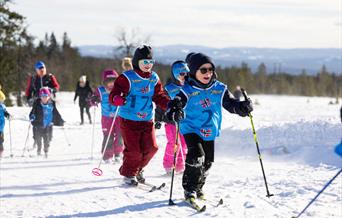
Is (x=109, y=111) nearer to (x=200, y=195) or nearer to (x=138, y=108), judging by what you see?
(x=138, y=108)

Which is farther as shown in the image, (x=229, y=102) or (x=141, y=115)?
(x=141, y=115)

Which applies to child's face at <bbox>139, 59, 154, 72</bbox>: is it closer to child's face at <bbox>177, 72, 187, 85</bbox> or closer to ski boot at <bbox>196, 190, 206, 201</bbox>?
child's face at <bbox>177, 72, 187, 85</bbox>

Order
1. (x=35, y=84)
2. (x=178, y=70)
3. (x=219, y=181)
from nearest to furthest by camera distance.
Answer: (x=219, y=181) < (x=178, y=70) < (x=35, y=84)

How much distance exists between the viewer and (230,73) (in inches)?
3799

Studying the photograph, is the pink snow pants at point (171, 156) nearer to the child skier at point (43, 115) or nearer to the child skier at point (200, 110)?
the child skier at point (200, 110)

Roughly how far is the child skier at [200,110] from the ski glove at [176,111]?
145mm

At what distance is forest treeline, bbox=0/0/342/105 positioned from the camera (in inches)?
1437

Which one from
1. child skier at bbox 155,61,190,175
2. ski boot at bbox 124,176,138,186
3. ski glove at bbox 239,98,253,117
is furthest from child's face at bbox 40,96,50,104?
ski glove at bbox 239,98,253,117

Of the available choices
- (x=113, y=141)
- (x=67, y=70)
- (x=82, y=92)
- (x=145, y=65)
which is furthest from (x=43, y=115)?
(x=67, y=70)

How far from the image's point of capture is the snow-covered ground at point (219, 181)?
19.5 feet

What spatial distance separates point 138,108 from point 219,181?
2.00m

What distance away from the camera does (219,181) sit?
801 cm

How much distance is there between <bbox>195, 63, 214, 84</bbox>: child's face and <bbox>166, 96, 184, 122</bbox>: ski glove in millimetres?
450

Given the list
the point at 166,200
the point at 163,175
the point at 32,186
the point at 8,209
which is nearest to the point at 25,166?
the point at 32,186
